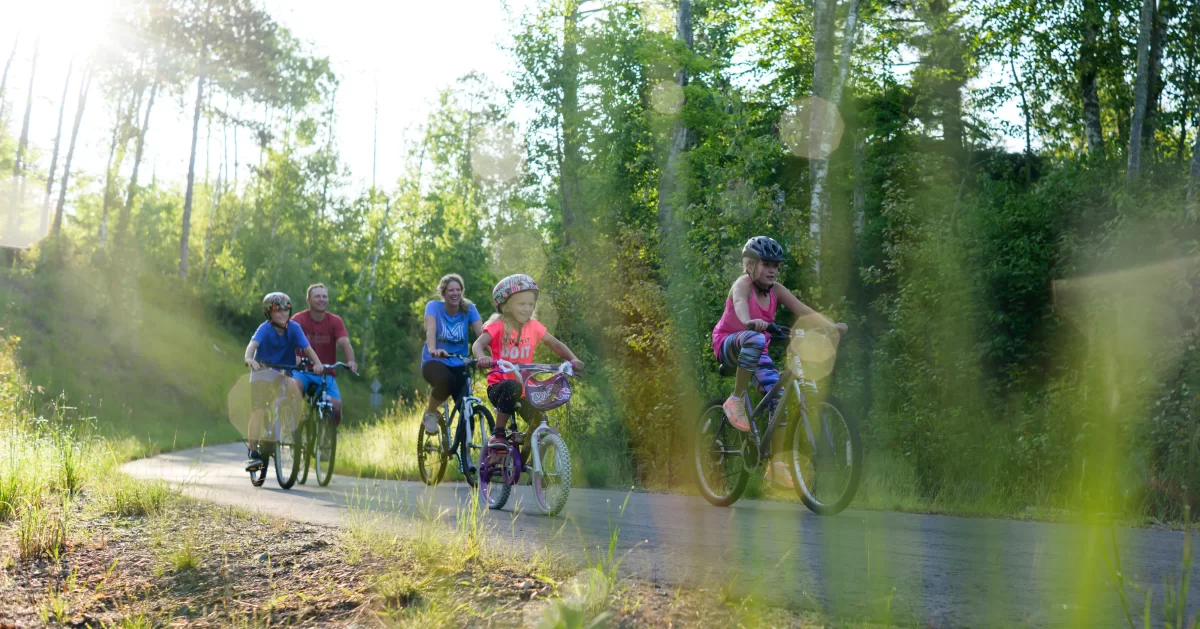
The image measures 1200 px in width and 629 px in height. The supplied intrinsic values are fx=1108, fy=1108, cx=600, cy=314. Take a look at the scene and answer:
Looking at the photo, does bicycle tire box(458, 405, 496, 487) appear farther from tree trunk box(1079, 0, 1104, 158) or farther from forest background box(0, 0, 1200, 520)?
tree trunk box(1079, 0, 1104, 158)

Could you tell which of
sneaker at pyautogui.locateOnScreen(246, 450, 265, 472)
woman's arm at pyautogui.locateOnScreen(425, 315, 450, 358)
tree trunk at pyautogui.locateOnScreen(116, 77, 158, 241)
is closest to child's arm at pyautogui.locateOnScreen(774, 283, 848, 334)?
woman's arm at pyautogui.locateOnScreen(425, 315, 450, 358)

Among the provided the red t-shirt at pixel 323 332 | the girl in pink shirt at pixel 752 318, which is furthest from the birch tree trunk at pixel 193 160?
the girl in pink shirt at pixel 752 318

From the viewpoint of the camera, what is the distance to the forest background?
11.6 m

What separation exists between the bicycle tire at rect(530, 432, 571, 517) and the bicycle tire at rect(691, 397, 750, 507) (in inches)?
49.4

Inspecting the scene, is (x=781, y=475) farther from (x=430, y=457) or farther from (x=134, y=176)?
(x=134, y=176)

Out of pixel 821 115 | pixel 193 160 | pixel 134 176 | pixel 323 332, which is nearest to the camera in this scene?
pixel 323 332

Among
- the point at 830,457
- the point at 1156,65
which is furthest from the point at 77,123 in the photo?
the point at 830,457

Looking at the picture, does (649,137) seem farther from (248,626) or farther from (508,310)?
(248,626)

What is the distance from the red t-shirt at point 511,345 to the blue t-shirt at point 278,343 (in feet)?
12.7

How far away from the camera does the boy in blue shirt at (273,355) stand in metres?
12.1

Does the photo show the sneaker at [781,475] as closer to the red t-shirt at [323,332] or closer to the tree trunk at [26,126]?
the red t-shirt at [323,332]

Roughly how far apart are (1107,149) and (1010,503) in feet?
54.2

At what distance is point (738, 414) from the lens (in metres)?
8.34

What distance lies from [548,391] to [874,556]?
3.62 meters
